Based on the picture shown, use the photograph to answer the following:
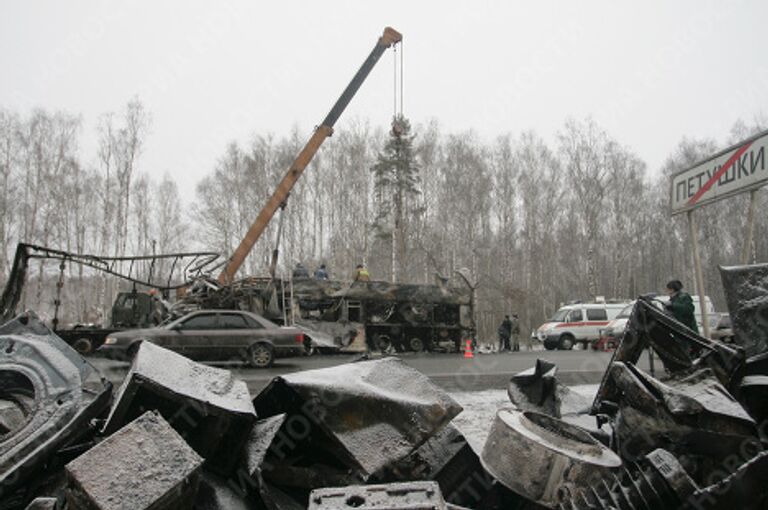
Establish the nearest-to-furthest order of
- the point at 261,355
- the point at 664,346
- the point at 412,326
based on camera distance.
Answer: the point at 664,346 < the point at 261,355 < the point at 412,326

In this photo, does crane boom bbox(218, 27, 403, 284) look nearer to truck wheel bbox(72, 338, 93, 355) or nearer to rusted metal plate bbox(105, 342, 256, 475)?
truck wheel bbox(72, 338, 93, 355)

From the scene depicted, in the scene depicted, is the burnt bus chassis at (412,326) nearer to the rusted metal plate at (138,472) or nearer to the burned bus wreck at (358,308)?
the burned bus wreck at (358,308)

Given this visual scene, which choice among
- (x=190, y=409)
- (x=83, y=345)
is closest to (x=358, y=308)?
(x=83, y=345)

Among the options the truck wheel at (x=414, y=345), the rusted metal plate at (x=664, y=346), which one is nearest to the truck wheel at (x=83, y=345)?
the truck wheel at (x=414, y=345)

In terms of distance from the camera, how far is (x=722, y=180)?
4629mm

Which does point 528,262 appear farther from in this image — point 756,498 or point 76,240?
point 756,498

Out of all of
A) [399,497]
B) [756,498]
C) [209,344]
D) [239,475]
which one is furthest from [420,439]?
[209,344]

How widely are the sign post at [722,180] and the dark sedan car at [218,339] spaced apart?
26.7ft

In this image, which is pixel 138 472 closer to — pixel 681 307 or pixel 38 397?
pixel 38 397

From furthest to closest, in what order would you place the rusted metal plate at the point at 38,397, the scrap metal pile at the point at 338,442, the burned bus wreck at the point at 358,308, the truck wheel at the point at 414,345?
the truck wheel at the point at 414,345, the burned bus wreck at the point at 358,308, the rusted metal plate at the point at 38,397, the scrap metal pile at the point at 338,442

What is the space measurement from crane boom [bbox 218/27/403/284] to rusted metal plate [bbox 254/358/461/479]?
40.7 feet

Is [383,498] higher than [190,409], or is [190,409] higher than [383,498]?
[190,409]

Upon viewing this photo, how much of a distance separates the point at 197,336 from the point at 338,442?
9075 millimetres

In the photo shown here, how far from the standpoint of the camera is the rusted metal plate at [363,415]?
2.50m
